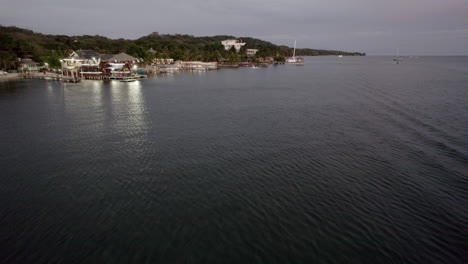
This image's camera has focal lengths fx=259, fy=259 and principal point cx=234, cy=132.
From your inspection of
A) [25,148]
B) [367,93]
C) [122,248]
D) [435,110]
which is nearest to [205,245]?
[122,248]

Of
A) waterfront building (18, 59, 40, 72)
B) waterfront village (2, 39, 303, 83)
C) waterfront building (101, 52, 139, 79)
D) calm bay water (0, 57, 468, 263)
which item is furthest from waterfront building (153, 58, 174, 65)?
calm bay water (0, 57, 468, 263)

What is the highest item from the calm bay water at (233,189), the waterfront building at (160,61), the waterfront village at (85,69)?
the waterfront building at (160,61)

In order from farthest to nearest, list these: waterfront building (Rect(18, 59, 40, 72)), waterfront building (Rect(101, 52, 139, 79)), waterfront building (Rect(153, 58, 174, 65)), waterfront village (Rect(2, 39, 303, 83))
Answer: waterfront building (Rect(153, 58, 174, 65)) < waterfront building (Rect(18, 59, 40, 72)) < waterfront building (Rect(101, 52, 139, 79)) < waterfront village (Rect(2, 39, 303, 83))

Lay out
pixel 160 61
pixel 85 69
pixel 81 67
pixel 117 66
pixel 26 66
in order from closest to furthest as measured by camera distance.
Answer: pixel 81 67 → pixel 85 69 → pixel 117 66 → pixel 26 66 → pixel 160 61

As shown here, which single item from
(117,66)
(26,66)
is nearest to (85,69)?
(117,66)

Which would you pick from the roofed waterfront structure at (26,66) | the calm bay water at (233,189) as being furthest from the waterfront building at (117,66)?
the calm bay water at (233,189)

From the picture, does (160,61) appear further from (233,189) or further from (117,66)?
(233,189)

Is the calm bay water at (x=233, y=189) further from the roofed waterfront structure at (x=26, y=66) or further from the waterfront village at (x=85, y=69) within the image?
the roofed waterfront structure at (x=26, y=66)

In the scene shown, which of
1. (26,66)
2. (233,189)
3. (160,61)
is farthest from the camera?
(160,61)

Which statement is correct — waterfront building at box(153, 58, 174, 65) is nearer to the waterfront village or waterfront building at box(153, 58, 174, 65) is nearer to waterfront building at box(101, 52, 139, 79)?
the waterfront village
